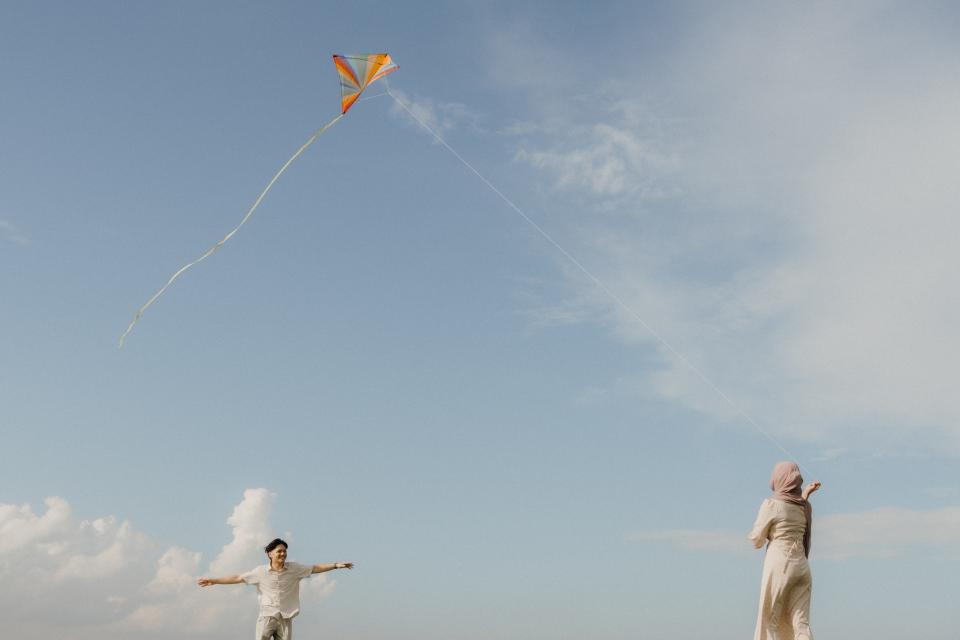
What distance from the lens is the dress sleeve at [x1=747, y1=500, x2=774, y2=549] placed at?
37.4ft

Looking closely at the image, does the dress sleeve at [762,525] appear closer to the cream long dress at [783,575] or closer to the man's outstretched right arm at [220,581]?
the cream long dress at [783,575]

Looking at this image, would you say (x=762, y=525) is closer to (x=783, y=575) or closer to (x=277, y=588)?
(x=783, y=575)

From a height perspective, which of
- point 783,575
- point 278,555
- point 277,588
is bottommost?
point 783,575

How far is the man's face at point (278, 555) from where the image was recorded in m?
14.4

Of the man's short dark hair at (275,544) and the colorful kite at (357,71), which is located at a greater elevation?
the colorful kite at (357,71)

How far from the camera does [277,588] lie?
14.3 meters

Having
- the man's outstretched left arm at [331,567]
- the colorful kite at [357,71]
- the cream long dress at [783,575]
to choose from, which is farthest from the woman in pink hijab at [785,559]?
the colorful kite at [357,71]

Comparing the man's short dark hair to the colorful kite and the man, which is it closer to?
the man

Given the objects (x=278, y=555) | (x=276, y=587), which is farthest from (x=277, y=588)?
(x=278, y=555)

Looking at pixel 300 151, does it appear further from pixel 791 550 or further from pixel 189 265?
pixel 791 550

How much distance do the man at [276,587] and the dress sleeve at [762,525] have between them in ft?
20.7

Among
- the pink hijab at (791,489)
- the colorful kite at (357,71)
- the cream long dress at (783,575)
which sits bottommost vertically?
the cream long dress at (783,575)

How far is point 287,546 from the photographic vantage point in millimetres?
14594

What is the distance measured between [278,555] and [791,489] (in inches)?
310
